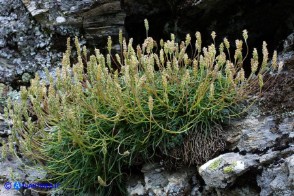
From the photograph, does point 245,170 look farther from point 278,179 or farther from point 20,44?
point 20,44

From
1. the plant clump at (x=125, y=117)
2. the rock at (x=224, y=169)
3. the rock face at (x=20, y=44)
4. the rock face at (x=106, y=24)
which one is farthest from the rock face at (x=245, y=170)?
the rock face at (x=20, y=44)

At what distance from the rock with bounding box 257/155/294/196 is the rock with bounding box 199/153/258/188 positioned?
0.14 m

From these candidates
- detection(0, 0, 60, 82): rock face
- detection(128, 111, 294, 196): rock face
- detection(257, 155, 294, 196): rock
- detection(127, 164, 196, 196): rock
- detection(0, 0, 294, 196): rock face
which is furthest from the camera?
detection(0, 0, 60, 82): rock face

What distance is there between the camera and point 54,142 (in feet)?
13.6

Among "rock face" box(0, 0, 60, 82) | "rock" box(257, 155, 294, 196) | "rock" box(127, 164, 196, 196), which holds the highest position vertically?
"rock face" box(0, 0, 60, 82)

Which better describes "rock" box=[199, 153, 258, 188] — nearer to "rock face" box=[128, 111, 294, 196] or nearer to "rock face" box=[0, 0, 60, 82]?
"rock face" box=[128, 111, 294, 196]

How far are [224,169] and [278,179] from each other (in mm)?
423

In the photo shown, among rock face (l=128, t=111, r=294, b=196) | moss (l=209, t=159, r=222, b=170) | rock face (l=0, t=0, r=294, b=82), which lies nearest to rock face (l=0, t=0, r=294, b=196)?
rock face (l=0, t=0, r=294, b=82)

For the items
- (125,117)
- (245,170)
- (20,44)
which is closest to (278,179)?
(245,170)

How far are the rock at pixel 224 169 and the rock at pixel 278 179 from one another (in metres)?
0.14

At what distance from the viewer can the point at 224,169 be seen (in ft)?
11.6

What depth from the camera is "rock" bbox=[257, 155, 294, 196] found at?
3262 millimetres

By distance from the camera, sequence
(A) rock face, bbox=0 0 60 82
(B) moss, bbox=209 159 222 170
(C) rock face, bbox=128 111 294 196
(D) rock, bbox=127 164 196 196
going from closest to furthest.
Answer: (C) rock face, bbox=128 111 294 196 < (B) moss, bbox=209 159 222 170 < (D) rock, bbox=127 164 196 196 < (A) rock face, bbox=0 0 60 82

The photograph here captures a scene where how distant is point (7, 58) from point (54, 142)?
2.02m
